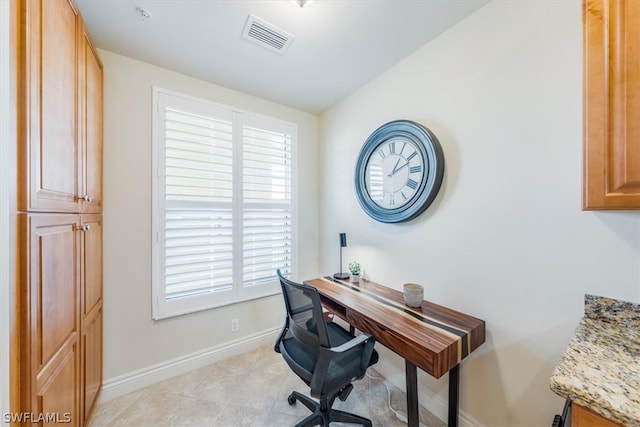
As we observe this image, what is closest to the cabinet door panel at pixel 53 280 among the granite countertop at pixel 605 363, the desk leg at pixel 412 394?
the desk leg at pixel 412 394

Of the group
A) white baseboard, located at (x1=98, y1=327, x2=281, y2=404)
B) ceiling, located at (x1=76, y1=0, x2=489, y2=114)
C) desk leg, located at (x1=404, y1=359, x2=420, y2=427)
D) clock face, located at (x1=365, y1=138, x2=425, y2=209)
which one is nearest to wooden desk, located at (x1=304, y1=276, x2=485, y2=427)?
desk leg, located at (x1=404, y1=359, x2=420, y2=427)

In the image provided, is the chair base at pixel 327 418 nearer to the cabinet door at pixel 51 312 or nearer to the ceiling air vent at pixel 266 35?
the cabinet door at pixel 51 312

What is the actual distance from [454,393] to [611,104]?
5.28 feet

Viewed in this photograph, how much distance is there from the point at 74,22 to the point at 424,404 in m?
3.21

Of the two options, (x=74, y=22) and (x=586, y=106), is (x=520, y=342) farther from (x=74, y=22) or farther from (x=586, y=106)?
(x=74, y=22)

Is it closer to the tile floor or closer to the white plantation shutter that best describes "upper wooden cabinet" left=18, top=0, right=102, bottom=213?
the white plantation shutter

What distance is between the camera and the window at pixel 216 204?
77.9 inches

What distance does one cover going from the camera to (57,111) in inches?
41.5

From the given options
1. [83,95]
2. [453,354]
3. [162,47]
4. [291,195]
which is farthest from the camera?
[291,195]

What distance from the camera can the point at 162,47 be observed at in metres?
1.74

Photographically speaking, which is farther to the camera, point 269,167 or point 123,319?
point 269,167

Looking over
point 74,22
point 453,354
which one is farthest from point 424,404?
point 74,22

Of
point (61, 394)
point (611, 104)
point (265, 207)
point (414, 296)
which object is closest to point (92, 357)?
point (61, 394)

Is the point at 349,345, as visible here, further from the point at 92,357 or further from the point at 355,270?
the point at 92,357
